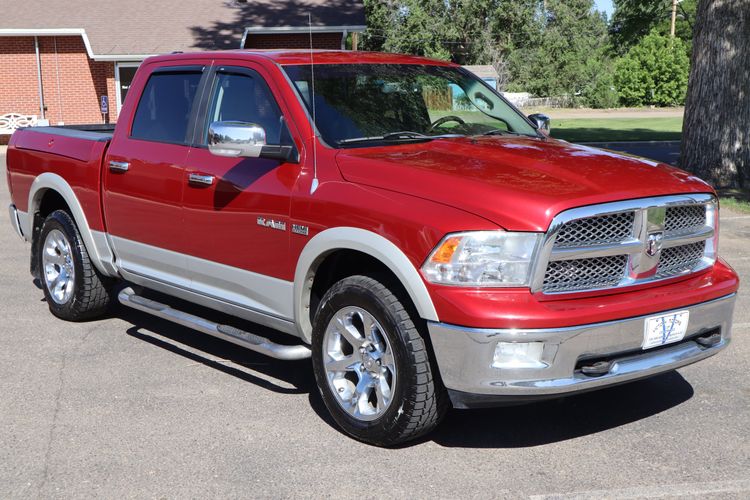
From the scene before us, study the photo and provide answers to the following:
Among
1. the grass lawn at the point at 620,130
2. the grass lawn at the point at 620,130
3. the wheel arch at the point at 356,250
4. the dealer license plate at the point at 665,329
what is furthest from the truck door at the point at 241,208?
the grass lawn at the point at 620,130

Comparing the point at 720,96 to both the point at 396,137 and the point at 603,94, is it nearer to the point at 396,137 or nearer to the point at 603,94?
the point at 396,137

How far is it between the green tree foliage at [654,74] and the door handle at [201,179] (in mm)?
53111

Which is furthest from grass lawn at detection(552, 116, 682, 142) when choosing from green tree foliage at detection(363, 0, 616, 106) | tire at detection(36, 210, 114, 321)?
tire at detection(36, 210, 114, 321)

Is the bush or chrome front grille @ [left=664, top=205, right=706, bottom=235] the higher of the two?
chrome front grille @ [left=664, top=205, right=706, bottom=235]

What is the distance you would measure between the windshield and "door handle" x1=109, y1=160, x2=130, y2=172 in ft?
4.82

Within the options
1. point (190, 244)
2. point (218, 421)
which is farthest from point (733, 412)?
point (190, 244)

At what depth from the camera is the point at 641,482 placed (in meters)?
4.30

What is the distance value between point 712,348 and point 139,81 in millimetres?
4196

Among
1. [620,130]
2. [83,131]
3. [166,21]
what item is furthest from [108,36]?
[83,131]

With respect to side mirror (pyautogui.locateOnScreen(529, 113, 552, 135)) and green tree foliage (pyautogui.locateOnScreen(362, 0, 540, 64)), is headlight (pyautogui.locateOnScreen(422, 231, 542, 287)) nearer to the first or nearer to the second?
side mirror (pyautogui.locateOnScreen(529, 113, 552, 135))

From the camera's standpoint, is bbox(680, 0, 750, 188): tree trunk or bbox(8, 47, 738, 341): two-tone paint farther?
bbox(680, 0, 750, 188): tree trunk

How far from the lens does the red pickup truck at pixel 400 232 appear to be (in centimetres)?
424

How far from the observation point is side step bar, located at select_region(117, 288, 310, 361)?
16.8ft

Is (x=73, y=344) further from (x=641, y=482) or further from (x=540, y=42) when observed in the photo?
(x=540, y=42)
